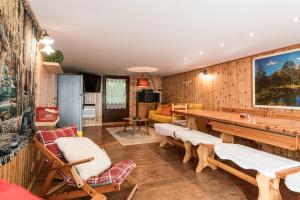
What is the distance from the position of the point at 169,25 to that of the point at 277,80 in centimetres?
278

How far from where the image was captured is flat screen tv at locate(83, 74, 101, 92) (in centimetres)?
736

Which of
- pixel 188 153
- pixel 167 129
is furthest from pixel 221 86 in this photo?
pixel 188 153

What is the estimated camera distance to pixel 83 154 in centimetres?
220

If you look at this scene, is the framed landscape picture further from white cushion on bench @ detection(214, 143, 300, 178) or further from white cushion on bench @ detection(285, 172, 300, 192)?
white cushion on bench @ detection(285, 172, 300, 192)

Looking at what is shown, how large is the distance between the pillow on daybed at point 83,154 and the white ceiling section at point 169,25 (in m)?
1.61

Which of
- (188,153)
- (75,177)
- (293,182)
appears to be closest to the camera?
(293,182)

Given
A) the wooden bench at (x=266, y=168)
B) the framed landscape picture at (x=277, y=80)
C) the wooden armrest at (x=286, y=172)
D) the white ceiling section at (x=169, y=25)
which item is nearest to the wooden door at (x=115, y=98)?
the white ceiling section at (x=169, y=25)

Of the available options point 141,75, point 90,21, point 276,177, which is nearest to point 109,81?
point 141,75

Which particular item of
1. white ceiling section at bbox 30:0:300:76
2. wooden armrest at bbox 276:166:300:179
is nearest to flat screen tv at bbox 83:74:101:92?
white ceiling section at bbox 30:0:300:76

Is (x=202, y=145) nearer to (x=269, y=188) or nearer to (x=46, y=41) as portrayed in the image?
(x=269, y=188)

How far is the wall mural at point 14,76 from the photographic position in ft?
4.87

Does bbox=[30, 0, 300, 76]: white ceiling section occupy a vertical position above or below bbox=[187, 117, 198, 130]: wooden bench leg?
above

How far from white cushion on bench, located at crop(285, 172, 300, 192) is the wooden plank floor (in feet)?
1.88

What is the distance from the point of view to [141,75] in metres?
8.73
